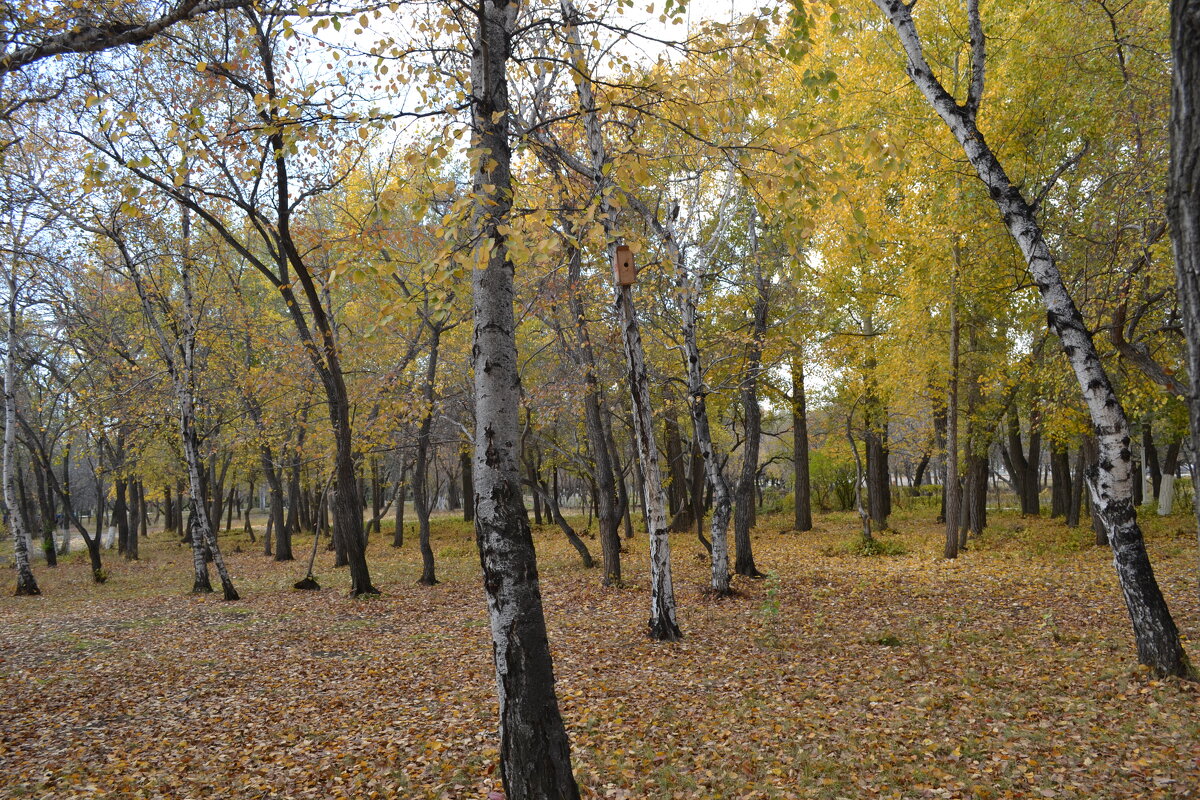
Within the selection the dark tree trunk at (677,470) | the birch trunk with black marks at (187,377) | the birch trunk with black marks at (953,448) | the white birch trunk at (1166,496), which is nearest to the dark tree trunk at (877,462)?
the dark tree trunk at (677,470)

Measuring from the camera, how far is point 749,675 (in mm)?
6910

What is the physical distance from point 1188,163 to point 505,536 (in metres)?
3.17

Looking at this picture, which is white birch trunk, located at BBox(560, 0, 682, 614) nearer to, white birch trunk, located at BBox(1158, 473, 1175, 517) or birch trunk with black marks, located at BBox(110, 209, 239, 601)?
birch trunk with black marks, located at BBox(110, 209, 239, 601)

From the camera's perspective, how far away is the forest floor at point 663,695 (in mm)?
4605

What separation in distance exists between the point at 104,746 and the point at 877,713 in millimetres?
6506

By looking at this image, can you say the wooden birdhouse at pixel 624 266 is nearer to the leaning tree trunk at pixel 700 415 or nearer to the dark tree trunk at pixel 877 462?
the leaning tree trunk at pixel 700 415

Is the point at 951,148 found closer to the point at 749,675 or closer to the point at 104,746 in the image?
the point at 749,675

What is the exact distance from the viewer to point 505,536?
3.67 meters

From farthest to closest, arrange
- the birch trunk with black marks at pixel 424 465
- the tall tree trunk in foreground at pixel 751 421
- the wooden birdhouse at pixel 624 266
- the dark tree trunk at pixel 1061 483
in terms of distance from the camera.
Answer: the dark tree trunk at pixel 1061 483
the birch trunk with black marks at pixel 424 465
the tall tree trunk in foreground at pixel 751 421
the wooden birdhouse at pixel 624 266

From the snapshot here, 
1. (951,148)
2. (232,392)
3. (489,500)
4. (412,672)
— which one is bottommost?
(412,672)

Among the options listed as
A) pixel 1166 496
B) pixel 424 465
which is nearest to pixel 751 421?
pixel 424 465

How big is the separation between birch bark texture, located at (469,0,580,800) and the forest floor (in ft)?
3.70

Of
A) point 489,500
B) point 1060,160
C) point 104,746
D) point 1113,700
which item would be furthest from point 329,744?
point 1060,160

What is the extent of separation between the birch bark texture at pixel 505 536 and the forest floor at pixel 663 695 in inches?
44.4
